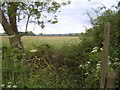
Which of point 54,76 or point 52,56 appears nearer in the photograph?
point 54,76

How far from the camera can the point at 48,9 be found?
4.37 metres

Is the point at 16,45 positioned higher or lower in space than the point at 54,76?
higher

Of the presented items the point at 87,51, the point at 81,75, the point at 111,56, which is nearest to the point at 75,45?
the point at 87,51

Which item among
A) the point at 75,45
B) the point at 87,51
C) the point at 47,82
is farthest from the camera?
the point at 75,45

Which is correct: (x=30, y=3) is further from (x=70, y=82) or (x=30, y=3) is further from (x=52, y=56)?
(x=70, y=82)

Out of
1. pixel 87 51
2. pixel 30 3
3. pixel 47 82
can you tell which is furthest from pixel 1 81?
pixel 30 3

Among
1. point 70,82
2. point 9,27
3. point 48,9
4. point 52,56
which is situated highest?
point 48,9

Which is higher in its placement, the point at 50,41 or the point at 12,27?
the point at 12,27

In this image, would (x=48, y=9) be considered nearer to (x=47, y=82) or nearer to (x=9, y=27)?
(x=9, y=27)

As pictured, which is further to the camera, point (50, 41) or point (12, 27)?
point (12, 27)

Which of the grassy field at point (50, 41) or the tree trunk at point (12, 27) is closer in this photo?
the grassy field at point (50, 41)

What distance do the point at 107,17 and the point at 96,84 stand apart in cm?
121

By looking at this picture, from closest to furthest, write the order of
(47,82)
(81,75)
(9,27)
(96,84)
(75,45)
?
(96,84)
(47,82)
(81,75)
(75,45)
(9,27)

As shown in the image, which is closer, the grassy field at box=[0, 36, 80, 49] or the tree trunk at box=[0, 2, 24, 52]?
the grassy field at box=[0, 36, 80, 49]
